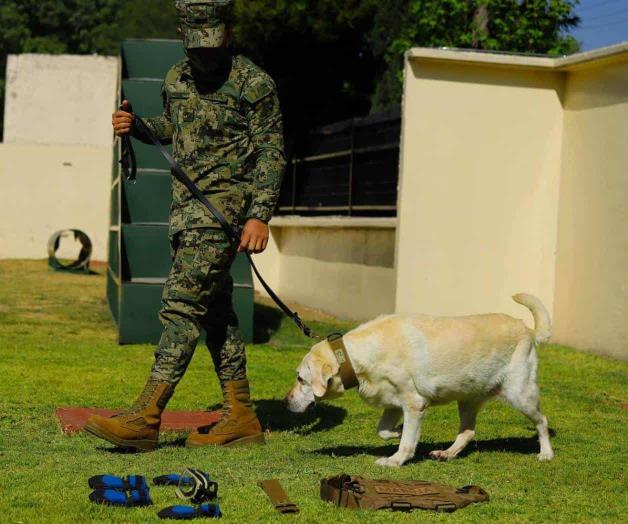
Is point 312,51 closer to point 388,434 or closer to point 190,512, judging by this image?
point 388,434

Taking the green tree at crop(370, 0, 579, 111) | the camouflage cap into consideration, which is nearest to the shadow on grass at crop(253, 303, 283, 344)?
the camouflage cap

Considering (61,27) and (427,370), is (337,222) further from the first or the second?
(61,27)

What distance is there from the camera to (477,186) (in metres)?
11.9

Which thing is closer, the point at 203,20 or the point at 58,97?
the point at 203,20

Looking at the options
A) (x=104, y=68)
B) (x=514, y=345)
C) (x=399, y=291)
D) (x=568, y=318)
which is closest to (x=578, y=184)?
(x=568, y=318)

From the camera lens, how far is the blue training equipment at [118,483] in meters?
4.60

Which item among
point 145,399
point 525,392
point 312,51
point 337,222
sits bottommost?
point 145,399

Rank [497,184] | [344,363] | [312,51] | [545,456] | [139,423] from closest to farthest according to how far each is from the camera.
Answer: [344,363] → [139,423] → [545,456] → [497,184] → [312,51]

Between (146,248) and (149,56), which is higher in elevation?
(149,56)

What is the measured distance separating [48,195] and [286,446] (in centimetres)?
1945

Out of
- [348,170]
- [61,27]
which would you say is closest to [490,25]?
[348,170]

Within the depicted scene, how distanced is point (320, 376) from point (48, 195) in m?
20.0

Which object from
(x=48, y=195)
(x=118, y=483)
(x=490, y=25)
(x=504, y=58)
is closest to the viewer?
(x=118, y=483)

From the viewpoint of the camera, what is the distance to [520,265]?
12.0 metres
